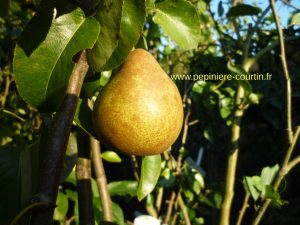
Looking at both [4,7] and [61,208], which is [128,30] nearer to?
[4,7]

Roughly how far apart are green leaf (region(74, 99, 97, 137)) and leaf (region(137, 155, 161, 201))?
0.48 feet

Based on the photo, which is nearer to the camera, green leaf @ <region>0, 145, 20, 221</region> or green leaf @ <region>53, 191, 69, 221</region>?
green leaf @ <region>0, 145, 20, 221</region>

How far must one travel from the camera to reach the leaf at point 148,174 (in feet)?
2.58

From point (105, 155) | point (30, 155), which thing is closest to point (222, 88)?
point (105, 155)

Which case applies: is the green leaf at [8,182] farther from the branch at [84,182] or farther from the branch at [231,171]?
the branch at [231,171]

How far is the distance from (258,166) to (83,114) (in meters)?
2.44

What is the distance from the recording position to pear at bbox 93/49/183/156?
24.5 inches

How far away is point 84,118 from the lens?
0.68 metres

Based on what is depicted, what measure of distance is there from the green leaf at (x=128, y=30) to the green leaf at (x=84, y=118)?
14 centimetres

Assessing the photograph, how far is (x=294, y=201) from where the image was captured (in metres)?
2.81

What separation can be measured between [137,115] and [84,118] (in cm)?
10

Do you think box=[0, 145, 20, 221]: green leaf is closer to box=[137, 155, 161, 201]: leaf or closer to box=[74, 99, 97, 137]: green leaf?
box=[74, 99, 97, 137]: green leaf

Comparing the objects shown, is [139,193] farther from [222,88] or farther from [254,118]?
[254,118]

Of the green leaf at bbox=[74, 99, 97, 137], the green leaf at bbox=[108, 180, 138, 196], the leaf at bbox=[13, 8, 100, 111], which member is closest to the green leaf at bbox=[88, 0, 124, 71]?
the leaf at bbox=[13, 8, 100, 111]
